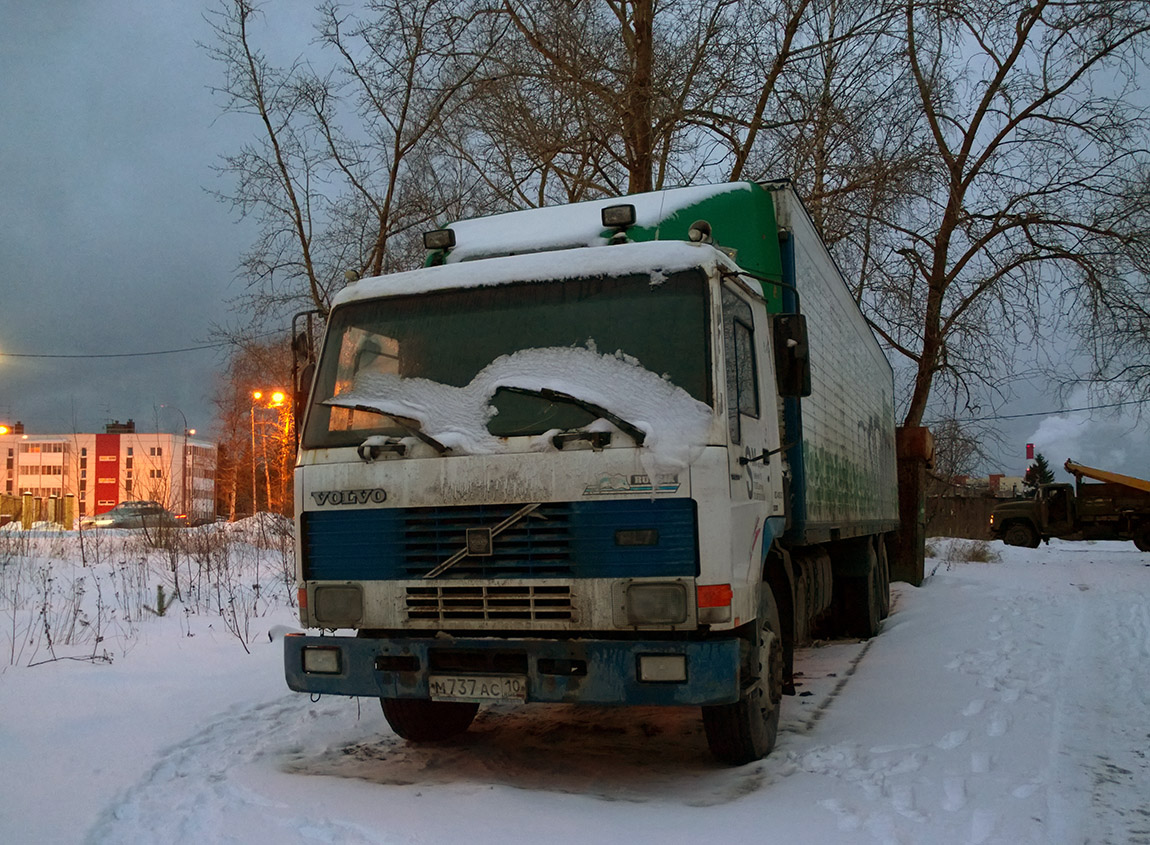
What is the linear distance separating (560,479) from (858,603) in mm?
6437

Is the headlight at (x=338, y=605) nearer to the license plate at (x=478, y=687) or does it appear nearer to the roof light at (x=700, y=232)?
the license plate at (x=478, y=687)

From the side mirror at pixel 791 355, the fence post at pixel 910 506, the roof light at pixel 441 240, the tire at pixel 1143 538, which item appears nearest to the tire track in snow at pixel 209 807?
the side mirror at pixel 791 355

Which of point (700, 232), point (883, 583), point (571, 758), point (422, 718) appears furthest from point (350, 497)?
point (883, 583)

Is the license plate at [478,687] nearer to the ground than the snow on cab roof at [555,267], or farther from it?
nearer to the ground

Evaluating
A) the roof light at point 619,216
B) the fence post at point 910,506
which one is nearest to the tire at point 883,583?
the fence post at point 910,506

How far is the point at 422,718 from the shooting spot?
6078 millimetres

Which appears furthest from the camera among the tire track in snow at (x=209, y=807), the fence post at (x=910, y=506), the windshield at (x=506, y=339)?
the fence post at (x=910, y=506)

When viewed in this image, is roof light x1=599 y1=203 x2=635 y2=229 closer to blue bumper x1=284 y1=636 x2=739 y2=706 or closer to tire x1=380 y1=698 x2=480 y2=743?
blue bumper x1=284 y1=636 x2=739 y2=706

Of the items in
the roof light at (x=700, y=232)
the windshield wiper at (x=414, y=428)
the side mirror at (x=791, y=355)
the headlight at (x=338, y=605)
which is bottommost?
the headlight at (x=338, y=605)

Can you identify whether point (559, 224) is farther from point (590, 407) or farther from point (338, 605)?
point (338, 605)

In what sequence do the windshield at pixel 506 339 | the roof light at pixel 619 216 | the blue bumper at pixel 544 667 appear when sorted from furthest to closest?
the roof light at pixel 619 216
the windshield at pixel 506 339
the blue bumper at pixel 544 667

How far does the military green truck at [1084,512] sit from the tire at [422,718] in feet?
86.9

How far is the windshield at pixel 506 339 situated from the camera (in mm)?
4906

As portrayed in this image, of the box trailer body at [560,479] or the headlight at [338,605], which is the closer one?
the box trailer body at [560,479]
